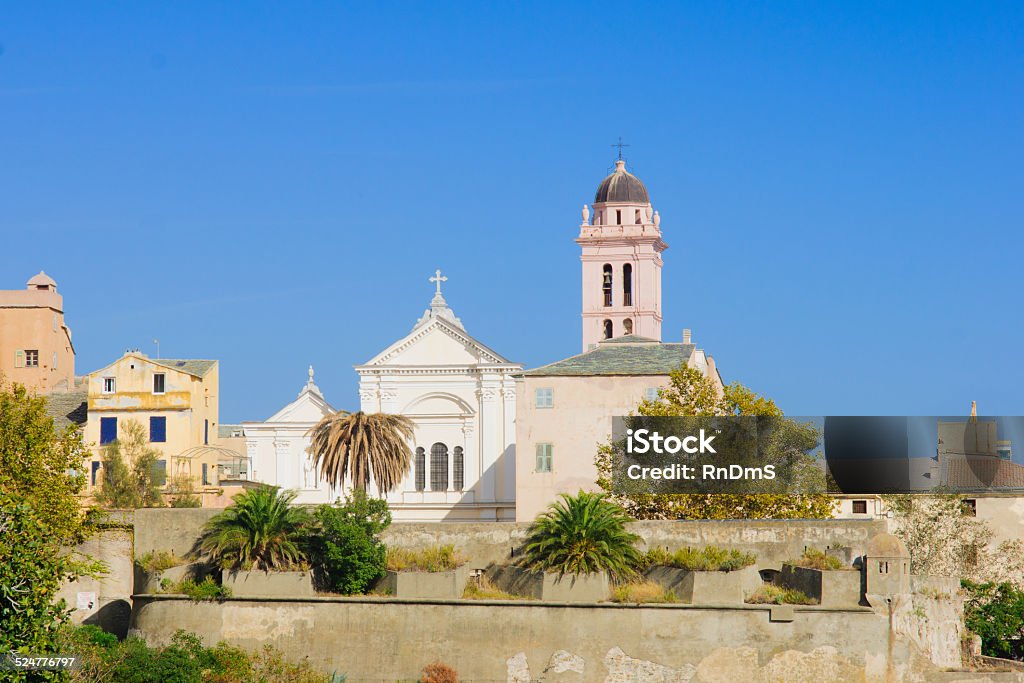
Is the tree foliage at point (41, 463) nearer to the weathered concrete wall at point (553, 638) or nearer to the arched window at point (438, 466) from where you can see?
the weathered concrete wall at point (553, 638)

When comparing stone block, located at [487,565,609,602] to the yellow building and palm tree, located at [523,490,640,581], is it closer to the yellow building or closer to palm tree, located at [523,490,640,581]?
palm tree, located at [523,490,640,581]

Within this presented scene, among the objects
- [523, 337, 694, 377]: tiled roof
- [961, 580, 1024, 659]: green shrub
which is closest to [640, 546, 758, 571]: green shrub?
[961, 580, 1024, 659]: green shrub

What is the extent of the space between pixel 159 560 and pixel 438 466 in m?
30.0

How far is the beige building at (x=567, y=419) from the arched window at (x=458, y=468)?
14.9 metres

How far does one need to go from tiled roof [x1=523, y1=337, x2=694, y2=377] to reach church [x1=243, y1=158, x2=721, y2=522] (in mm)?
49

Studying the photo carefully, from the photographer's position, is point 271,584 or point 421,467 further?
point 421,467

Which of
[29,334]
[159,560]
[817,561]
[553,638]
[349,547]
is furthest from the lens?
[29,334]

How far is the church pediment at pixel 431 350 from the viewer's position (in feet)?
243

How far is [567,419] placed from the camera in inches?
2280

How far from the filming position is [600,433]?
57312 millimetres

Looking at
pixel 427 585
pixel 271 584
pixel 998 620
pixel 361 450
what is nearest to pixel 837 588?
pixel 998 620

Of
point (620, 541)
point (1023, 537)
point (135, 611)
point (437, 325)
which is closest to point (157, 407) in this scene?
point (437, 325)

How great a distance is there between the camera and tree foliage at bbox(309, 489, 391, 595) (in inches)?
1682

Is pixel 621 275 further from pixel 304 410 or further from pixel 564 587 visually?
pixel 564 587
